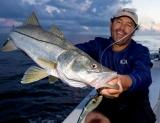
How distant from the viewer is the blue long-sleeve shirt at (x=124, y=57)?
181 inches

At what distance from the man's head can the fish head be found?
185 centimetres

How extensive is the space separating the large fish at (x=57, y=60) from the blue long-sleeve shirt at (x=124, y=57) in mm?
1193

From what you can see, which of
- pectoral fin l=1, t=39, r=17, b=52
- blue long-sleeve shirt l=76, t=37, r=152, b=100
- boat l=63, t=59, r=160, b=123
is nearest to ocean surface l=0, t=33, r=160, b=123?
boat l=63, t=59, r=160, b=123

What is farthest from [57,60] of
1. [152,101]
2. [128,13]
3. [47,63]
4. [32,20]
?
[152,101]

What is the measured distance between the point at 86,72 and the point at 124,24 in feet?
7.10

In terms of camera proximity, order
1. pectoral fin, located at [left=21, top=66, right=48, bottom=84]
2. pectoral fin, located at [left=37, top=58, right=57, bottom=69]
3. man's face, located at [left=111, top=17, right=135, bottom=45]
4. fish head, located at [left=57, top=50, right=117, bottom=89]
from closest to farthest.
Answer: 1. fish head, located at [left=57, top=50, right=117, bottom=89]
2. pectoral fin, located at [left=37, top=58, right=57, bottom=69]
3. pectoral fin, located at [left=21, top=66, right=48, bottom=84]
4. man's face, located at [left=111, top=17, right=135, bottom=45]

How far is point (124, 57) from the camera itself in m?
5.23

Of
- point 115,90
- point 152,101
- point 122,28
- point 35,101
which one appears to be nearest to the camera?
point 115,90

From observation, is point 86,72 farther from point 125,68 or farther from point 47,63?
point 125,68

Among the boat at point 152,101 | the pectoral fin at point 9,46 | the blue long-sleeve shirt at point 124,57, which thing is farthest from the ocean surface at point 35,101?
the pectoral fin at point 9,46

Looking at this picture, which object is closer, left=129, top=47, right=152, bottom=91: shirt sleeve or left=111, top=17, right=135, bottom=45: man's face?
left=129, top=47, right=152, bottom=91: shirt sleeve

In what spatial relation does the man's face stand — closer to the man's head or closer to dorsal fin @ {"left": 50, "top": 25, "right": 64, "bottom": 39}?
the man's head

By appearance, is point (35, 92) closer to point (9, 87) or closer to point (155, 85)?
point (9, 87)

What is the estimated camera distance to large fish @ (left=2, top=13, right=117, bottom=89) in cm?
Result: 318
